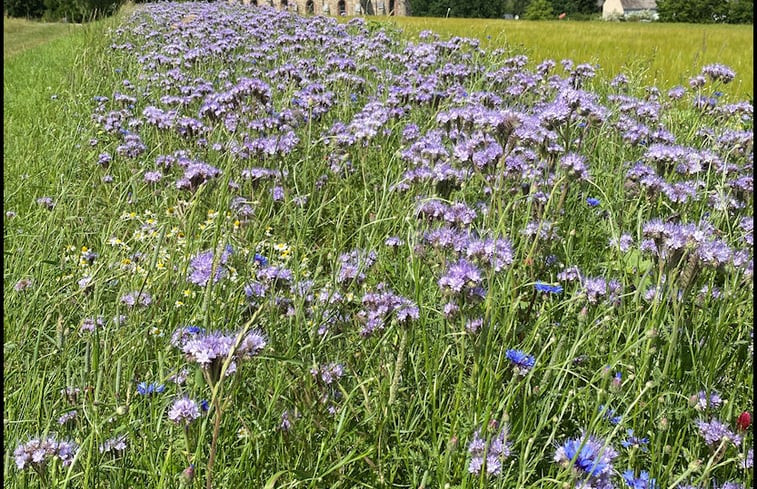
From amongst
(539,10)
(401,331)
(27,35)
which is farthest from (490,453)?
(539,10)

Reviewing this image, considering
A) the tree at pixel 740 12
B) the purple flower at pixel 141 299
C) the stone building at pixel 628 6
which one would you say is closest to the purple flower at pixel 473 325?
the purple flower at pixel 141 299

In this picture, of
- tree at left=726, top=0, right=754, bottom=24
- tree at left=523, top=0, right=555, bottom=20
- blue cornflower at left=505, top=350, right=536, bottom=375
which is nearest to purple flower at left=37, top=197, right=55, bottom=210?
blue cornflower at left=505, top=350, right=536, bottom=375

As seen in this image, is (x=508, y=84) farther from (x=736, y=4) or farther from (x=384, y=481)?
(x=736, y=4)

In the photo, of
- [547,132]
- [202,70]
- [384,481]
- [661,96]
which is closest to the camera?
[384,481]

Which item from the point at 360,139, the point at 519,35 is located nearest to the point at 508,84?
the point at 360,139

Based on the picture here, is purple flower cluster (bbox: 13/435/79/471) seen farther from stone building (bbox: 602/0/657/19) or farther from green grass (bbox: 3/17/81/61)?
stone building (bbox: 602/0/657/19)

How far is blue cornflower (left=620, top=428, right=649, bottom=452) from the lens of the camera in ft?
4.82

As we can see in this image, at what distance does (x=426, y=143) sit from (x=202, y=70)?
11.6 ft

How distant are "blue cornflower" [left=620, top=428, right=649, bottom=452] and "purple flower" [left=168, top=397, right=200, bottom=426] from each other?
0.95 metres

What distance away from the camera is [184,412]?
134 cm

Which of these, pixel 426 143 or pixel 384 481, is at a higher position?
pixel 426 143

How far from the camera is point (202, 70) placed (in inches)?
222

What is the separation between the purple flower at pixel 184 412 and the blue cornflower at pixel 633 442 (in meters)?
0.95

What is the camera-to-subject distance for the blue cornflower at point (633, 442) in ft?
4.82
